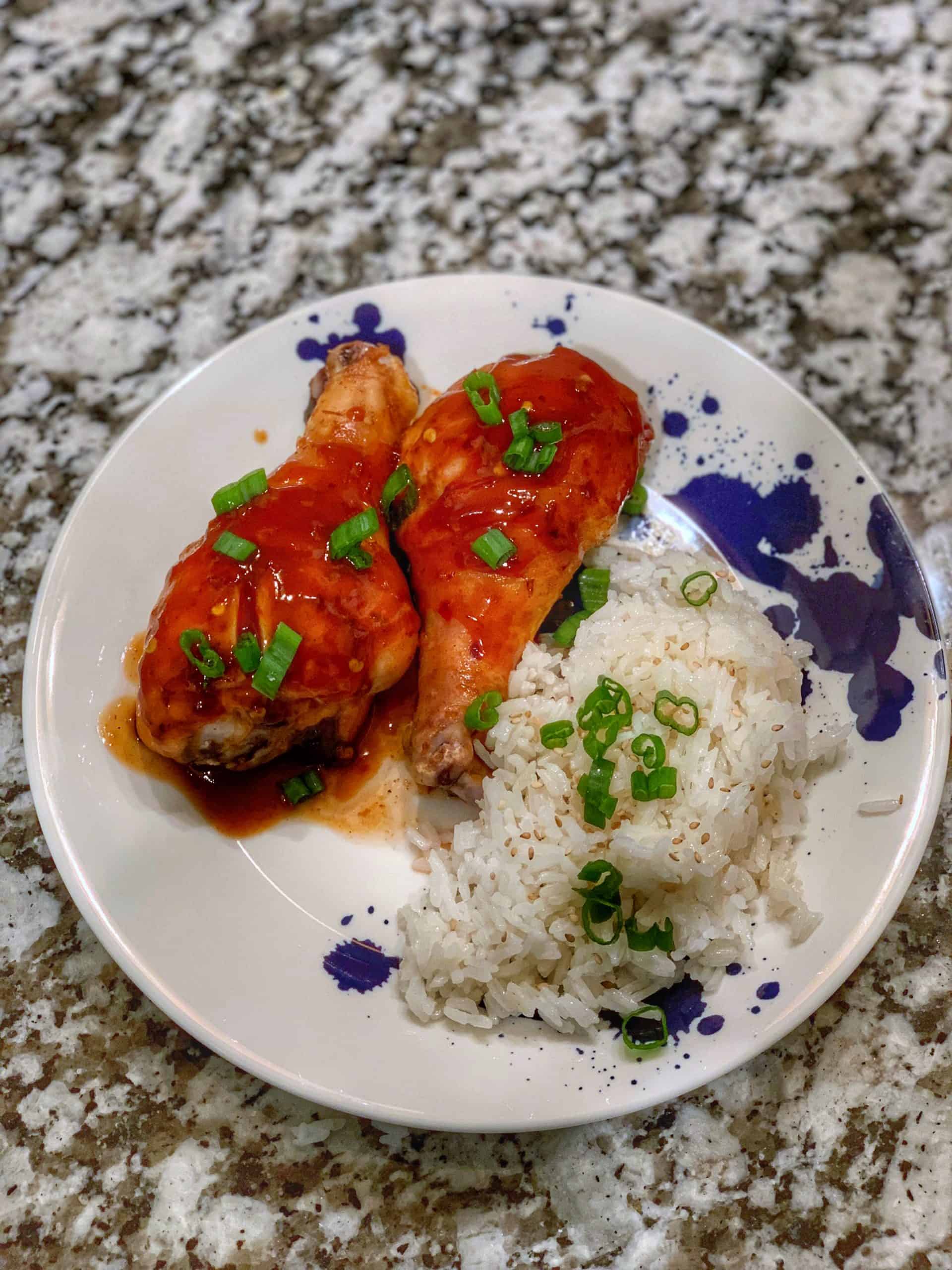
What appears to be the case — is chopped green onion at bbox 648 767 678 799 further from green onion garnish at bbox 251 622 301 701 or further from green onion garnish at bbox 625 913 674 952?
green onion garnish at bbox 251 622 301 701

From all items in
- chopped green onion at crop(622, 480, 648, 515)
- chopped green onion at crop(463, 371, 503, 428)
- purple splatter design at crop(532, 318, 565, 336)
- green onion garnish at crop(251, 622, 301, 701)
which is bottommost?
chopped green onion at crop(622, 480, 648, 515)

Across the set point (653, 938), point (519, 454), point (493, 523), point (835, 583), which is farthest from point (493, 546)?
point (653, 938)

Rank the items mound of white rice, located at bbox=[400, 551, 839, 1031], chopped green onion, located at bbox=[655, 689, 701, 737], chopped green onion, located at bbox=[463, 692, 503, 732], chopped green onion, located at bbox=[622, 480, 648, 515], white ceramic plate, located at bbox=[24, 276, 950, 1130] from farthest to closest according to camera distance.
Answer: chopped green onion, located at bbox=[622, 480, 648, 515], chopped green onion, located at bbox=[463, 692, 503, 732], chopped green onion, located at bbox=[655, 689, 701, 737], mound of white rice, located at bbox=[400, 551, 839, 1031], white ceramic plate, located at bbox=[24, 276, 950, 1130]

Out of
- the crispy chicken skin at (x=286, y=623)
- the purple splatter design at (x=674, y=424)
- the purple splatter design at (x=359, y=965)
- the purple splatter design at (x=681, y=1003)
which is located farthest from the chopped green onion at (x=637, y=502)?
the purple splatter design at (x=359, y=965)

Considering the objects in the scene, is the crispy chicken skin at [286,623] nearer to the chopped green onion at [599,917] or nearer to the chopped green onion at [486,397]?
the chopped green onion at [486,397]

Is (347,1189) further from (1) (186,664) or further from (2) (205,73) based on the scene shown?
(2) (205,73)

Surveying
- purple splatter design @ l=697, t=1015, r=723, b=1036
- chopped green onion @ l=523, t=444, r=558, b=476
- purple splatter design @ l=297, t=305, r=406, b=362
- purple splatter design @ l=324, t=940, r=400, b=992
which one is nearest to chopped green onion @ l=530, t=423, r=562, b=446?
chopped green onion @ l=523, t=444, r=558, b=476

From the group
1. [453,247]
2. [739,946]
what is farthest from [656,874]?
[453,247]
